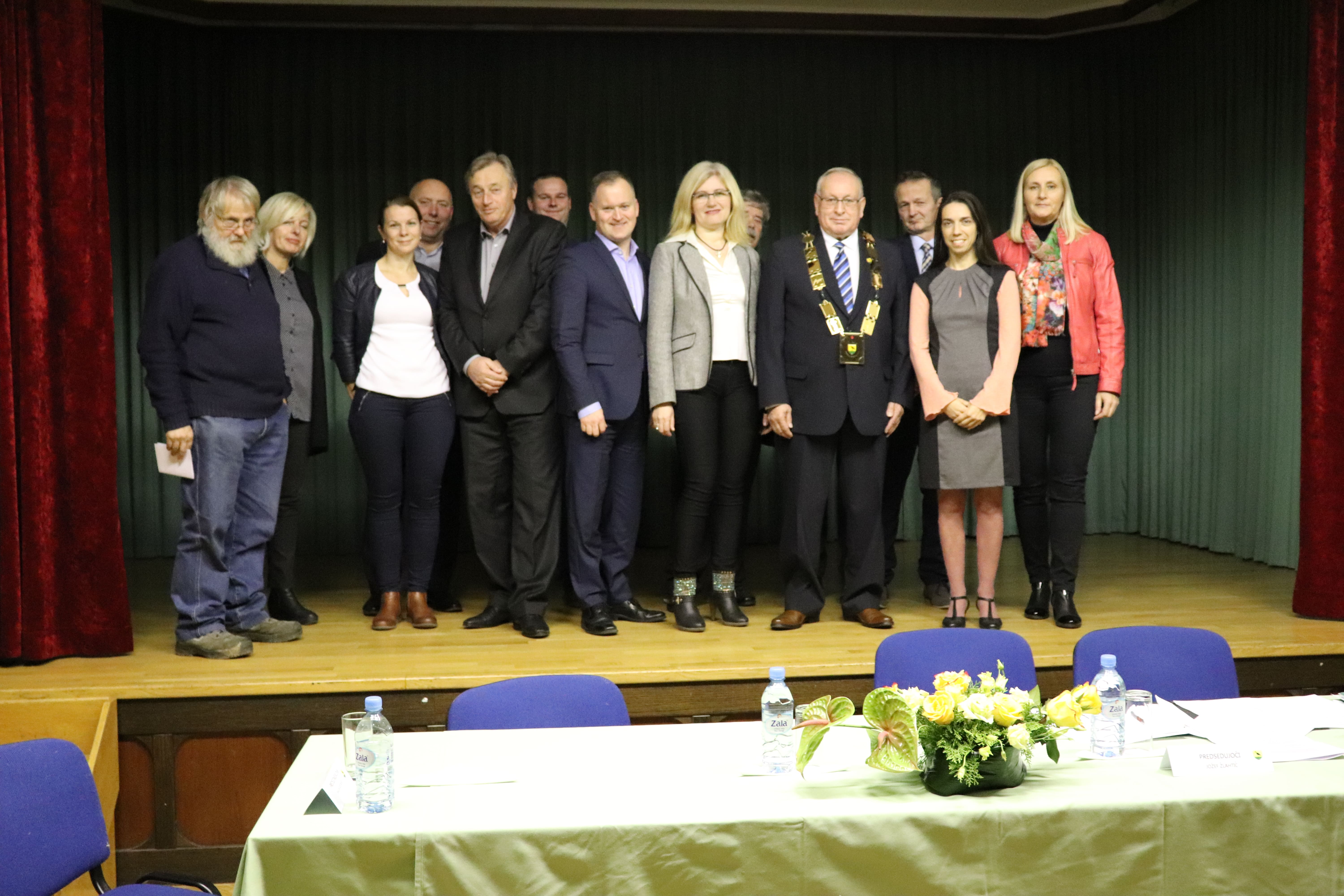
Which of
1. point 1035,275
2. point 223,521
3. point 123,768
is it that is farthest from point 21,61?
point 1035,275

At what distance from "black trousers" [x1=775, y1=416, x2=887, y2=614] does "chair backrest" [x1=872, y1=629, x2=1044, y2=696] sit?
1.52 meters

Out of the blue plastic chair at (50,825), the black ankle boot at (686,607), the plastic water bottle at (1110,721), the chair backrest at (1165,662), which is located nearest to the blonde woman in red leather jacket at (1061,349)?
the black ankle boot at (686,607)

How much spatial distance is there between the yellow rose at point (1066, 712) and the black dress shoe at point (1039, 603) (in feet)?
8.25

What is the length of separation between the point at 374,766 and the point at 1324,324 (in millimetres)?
3874

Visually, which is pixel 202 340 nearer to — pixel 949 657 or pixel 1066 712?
pixel 949 657

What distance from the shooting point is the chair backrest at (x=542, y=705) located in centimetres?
254

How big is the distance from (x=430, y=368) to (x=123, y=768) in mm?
1606

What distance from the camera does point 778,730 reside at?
2.11 meters

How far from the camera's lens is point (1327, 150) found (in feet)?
14.4

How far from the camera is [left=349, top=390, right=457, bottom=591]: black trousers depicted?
433cm

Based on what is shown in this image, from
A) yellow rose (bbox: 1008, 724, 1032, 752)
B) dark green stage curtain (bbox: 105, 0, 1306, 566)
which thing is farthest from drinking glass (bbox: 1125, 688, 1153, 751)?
dark green stage curtain (bbox: 105, 0, 1306, 566)

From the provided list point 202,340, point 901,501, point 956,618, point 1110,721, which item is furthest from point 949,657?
point 202,340

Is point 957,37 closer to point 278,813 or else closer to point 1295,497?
point 1295,497

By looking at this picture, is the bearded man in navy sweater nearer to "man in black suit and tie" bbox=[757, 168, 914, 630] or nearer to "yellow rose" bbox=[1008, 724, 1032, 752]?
"man in black suit and tie" bbox=[757, 168, 914, 630]
